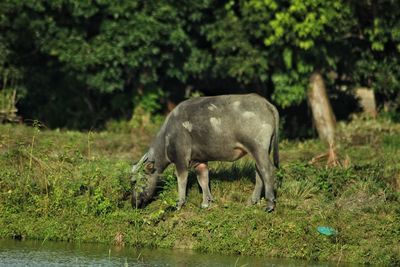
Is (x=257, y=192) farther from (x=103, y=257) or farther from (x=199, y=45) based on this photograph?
(x=199, y=45)

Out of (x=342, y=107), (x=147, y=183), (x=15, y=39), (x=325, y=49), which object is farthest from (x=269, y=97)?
(x=147, y=183)

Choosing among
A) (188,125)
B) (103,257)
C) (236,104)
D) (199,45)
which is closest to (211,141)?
(188,125)

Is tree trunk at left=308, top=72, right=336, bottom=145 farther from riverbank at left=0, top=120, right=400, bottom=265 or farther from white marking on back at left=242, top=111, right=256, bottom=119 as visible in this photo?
white marking on back at left=242, top=111, right=256, bottom=119

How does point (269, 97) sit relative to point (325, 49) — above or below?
below

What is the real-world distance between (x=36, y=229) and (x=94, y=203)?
0.95m

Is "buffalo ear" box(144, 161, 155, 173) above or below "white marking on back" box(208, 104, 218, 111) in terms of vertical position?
below

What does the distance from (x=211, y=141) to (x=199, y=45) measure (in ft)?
38.2

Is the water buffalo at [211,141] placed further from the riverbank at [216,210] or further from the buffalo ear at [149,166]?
the riverbank at [216,210]

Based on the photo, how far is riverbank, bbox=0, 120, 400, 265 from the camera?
45.1 ft

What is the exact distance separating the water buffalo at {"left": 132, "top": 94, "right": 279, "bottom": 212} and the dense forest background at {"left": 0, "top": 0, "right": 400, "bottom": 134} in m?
8.48

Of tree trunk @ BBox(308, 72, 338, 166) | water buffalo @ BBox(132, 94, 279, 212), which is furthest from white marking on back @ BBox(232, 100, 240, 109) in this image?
tree trunk @ BBox(308, 72, 338, 166)

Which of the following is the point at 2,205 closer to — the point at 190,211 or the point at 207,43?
the point at 190,211

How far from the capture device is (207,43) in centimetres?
2630

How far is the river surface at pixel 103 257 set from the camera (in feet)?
41.3
